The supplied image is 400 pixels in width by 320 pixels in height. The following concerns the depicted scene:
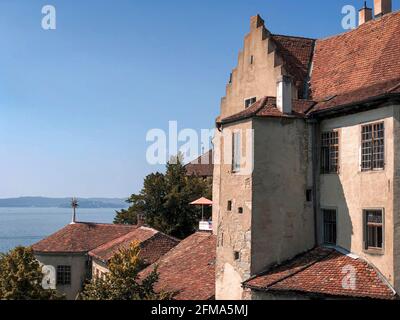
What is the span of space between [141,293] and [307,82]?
12610mm

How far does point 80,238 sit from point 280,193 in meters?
27.5

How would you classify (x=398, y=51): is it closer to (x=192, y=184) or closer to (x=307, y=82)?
(x=307, y=82)

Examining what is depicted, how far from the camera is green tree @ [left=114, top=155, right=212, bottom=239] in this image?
51.5 meters

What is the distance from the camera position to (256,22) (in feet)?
95.7

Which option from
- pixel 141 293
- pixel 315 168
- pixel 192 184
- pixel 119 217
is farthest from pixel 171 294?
pixel 119 217

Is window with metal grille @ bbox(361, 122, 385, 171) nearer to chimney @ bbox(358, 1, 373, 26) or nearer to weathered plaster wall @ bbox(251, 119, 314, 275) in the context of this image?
weathered plaster wall @ bbox(251, 119, 314, 275)

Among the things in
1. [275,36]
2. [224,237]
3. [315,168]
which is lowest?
[224,237]

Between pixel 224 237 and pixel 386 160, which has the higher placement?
pixel 386 160

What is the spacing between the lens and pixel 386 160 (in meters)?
21.4

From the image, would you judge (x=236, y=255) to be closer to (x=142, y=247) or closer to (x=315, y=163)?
(x=315, y=163)

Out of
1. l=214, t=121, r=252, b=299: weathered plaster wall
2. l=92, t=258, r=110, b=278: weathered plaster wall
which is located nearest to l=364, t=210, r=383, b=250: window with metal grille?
l=214, t=121, r=252, b=299: weathered plaster wall

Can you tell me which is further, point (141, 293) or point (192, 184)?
point (192, 184)

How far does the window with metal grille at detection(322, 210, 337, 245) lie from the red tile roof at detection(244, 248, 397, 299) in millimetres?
569

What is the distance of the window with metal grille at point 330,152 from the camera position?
2442 centimetres
